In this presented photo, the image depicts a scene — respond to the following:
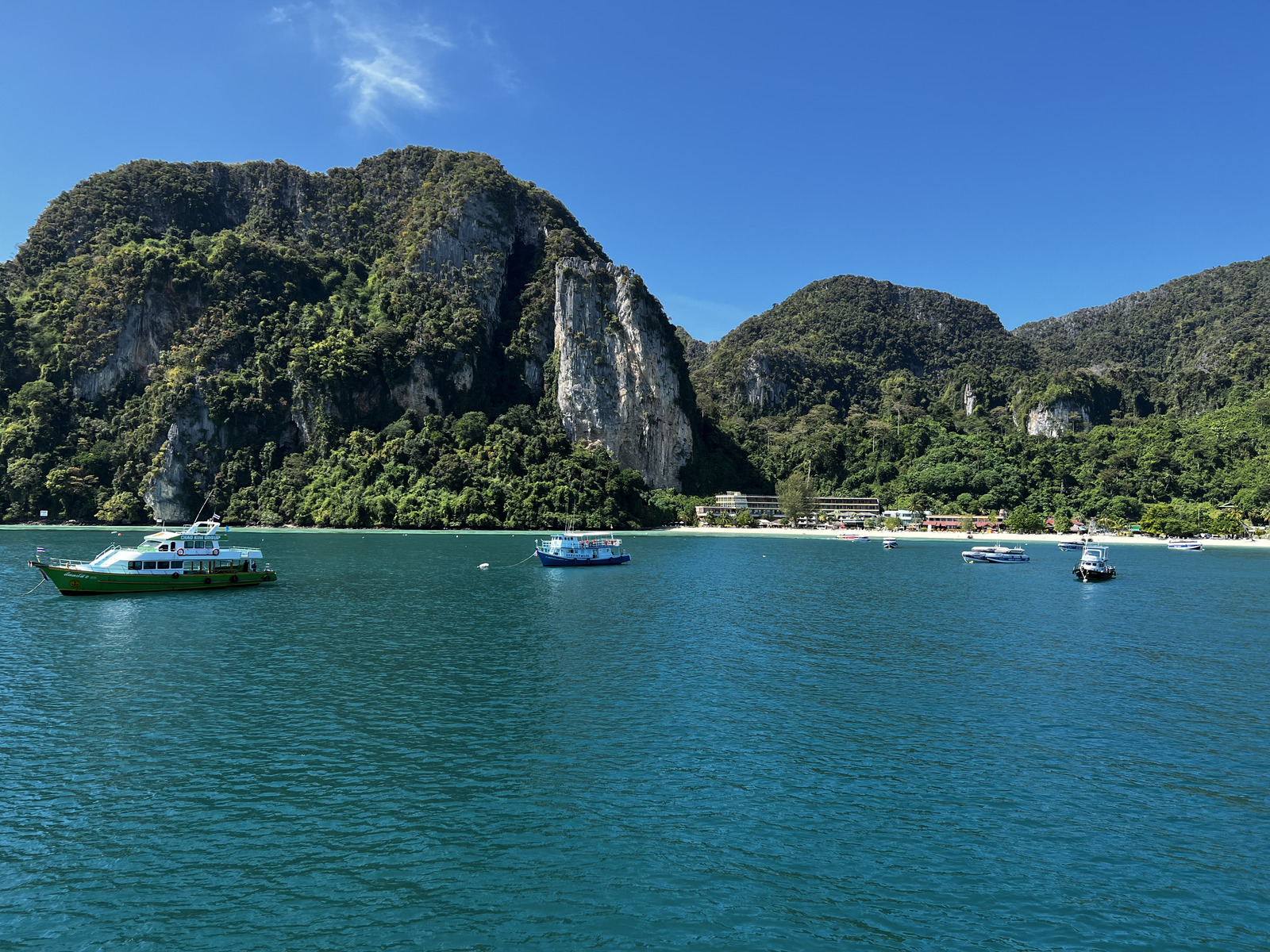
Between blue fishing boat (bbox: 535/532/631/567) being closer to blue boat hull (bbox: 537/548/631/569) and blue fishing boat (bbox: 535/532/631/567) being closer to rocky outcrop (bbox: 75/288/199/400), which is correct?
blue boat hull (bbox: 537/548/631/569)

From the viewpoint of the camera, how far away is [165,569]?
60031 mm

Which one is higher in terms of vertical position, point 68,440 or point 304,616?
point 68,440

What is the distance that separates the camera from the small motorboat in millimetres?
77688

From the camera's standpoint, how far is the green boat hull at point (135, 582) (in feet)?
184

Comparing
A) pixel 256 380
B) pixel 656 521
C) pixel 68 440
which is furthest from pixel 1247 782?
pixel 68 440

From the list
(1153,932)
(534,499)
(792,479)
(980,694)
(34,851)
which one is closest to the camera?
(1153,932)

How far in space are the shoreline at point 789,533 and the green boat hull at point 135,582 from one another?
81.8m

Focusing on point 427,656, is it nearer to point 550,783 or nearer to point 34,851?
point 550,783

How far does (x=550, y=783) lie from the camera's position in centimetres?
2105

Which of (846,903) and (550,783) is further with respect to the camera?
(550,783)

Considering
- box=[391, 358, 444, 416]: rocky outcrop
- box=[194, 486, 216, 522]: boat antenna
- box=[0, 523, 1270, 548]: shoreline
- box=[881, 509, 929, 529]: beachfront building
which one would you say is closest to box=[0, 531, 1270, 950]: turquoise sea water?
box=[194, 486, 216, 522]: boat antenna

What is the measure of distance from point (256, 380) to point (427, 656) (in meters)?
171

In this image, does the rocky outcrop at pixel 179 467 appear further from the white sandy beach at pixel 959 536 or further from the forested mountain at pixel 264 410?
the white sandy beach at pixel 959 536

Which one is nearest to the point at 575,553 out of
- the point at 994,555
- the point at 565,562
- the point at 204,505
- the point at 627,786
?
the point at 565,562
